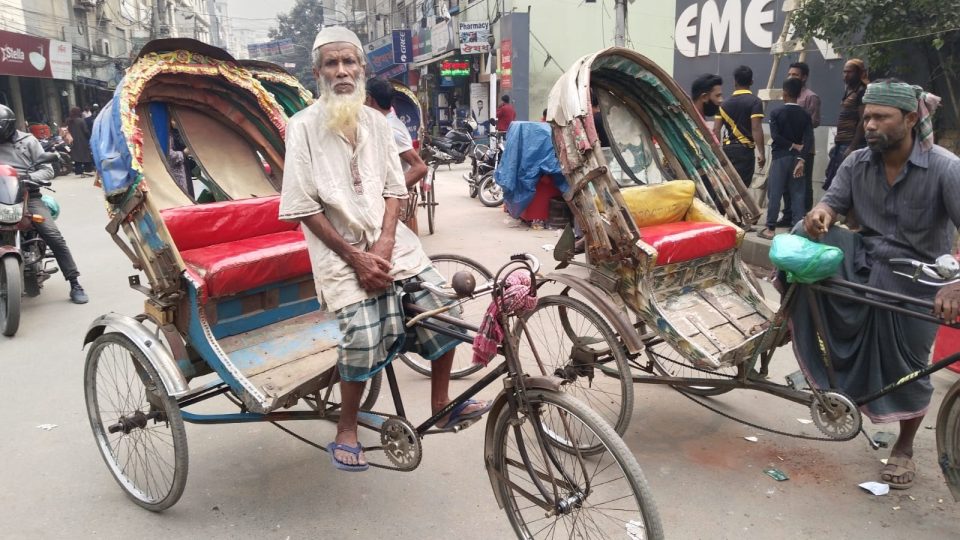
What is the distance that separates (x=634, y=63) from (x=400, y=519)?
2.76 meters

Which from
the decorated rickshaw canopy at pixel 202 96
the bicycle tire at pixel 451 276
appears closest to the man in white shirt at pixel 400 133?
the bicycle tire at pixel 451 276

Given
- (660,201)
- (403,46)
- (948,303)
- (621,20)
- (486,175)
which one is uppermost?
(403,46)

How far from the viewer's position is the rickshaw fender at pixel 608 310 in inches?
123

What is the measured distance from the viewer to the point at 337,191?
8.92 ft

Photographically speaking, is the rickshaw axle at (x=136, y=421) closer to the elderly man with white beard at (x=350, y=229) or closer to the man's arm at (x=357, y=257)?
the elderly man with white beard at (x=350, y=229)

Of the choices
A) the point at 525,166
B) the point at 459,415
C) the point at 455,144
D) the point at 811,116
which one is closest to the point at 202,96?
the point at 459,415

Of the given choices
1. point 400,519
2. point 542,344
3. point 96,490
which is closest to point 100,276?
point 96,490

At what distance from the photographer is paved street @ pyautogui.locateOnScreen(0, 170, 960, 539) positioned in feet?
9.14

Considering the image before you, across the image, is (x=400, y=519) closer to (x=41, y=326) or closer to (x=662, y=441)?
(x=662, y=441)

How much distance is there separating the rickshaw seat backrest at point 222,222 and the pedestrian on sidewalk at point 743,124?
529 cm

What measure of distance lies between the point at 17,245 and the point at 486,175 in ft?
24.5

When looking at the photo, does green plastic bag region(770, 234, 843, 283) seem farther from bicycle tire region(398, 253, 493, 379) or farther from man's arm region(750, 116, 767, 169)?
man's arm region(750, 116, 767, 169)

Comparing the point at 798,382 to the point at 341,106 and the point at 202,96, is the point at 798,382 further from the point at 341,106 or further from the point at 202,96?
the point at 202,96

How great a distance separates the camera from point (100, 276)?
23.8 feet
